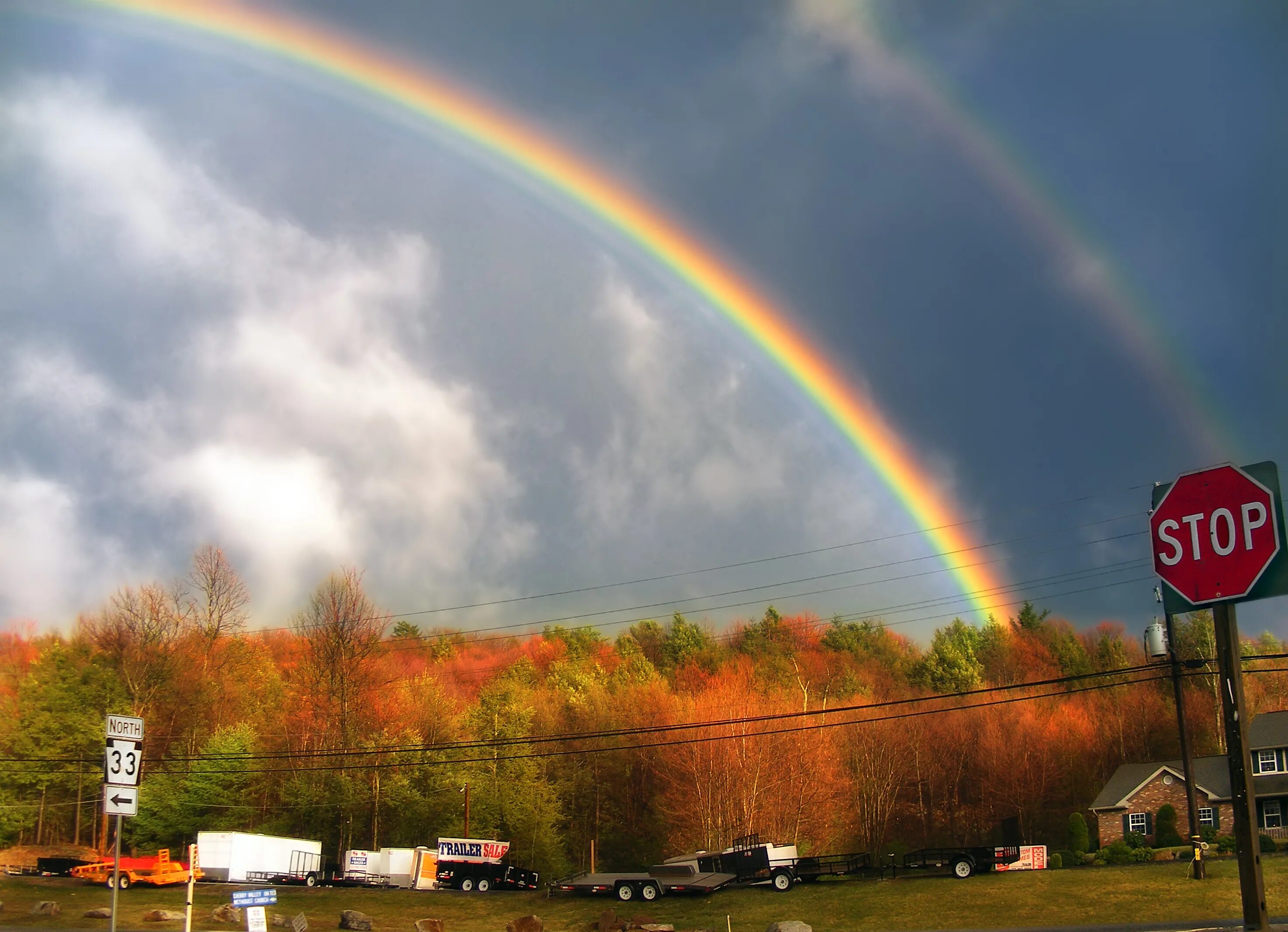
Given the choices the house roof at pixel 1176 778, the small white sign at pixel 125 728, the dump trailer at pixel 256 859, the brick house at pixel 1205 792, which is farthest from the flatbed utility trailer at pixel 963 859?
the small white sign at pixel 125 728

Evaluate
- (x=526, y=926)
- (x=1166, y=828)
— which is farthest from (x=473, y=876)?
(x=1166, y=828)

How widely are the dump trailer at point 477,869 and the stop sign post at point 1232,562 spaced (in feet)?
157

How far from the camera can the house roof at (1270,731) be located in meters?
66.2

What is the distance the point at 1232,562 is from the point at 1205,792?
61.6 meters

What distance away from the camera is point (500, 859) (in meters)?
58.2

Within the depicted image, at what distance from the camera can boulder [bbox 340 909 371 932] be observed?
38.8 m

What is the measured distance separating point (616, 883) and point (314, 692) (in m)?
35.9

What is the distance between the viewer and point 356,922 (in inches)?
1538

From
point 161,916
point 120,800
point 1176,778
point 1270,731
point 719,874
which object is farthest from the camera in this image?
point 1270,731

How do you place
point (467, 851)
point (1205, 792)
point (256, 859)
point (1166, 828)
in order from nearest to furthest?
point (256, 859)
point (467, 851)
point (1166, 828)
point (1205, 792)

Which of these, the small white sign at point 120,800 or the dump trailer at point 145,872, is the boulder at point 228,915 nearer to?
the dump trailer at point 145,872

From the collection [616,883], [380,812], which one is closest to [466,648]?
[380,812]

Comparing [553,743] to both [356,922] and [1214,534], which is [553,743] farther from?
[1214,534]

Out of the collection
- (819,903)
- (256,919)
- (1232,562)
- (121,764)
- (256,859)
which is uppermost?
(1232,562)
